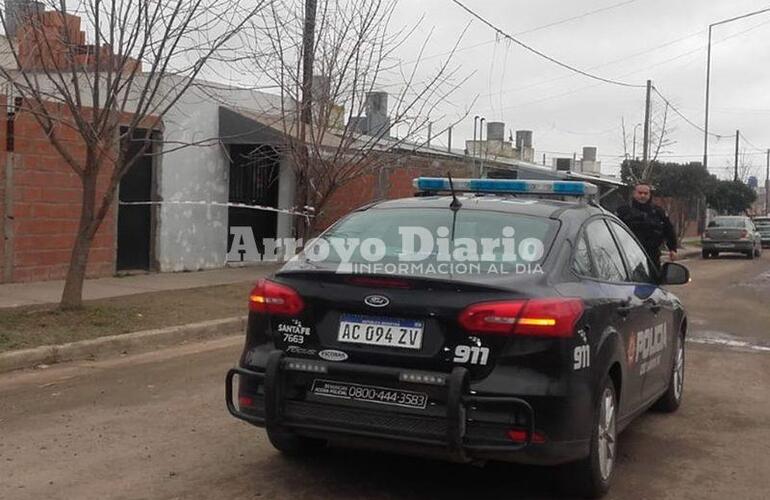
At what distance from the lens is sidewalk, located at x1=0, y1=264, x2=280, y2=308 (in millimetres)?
10484

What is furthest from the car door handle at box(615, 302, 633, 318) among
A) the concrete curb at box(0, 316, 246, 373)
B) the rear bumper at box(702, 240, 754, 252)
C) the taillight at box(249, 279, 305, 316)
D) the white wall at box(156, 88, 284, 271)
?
the rear bumper at box(702, 240, 754, 252)

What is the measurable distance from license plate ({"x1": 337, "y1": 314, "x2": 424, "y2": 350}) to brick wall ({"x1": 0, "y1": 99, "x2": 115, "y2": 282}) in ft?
28.7

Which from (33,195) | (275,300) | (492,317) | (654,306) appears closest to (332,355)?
(275,300)

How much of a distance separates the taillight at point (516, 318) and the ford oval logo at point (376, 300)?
370 millimetres

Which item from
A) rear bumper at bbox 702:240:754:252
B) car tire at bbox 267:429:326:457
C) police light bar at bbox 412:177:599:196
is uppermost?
police light bar at bbox 412:177:599:196

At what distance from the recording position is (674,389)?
20.8 feet

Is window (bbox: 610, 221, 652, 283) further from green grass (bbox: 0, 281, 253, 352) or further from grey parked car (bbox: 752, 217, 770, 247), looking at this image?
grey parked car (bbox: 752, 217, 770, 247)

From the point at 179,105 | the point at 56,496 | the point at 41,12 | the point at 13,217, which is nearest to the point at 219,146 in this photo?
the point at 179,105

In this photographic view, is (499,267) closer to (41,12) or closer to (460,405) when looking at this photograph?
(460,405)

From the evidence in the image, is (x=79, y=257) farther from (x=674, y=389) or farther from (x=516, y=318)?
(x=516, y=318)

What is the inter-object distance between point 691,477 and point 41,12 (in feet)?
24.6

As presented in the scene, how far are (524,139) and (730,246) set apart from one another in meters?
33.6

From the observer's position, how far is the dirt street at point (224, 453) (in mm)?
4469

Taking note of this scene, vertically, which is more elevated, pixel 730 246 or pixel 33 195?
pixel 33 195
